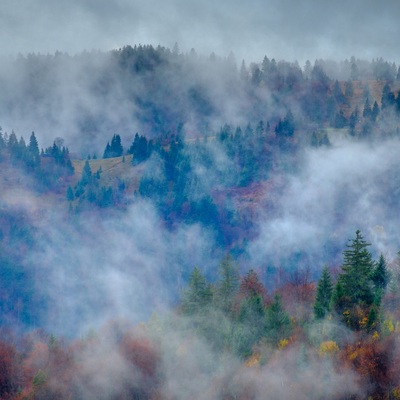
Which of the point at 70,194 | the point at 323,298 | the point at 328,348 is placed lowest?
the point at 328,348

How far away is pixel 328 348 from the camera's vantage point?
5334 cm

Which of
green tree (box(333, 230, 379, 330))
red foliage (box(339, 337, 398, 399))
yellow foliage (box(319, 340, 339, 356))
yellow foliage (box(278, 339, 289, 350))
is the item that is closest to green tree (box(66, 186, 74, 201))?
yellow foliage (box(278, 339, 289, 350))

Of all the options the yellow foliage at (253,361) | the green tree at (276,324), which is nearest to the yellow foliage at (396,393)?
the green tree at (276,324)

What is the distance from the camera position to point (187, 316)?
67.6 metres

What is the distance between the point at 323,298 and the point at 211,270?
8556cm

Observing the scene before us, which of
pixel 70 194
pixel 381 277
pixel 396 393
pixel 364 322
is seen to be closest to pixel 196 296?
pixel 364 322

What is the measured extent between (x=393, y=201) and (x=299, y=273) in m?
37.9

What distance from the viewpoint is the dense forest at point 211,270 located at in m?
56.0

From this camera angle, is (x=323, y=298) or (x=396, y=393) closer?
(x=396, y=393)

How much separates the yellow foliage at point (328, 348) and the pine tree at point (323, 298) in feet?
13.5

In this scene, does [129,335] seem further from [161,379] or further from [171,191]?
[171,191]

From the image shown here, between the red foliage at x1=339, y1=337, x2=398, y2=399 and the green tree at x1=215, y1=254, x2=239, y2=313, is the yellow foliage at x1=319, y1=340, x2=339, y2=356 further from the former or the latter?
the green tree at x1=215, y1=254, x2=239, y2=313

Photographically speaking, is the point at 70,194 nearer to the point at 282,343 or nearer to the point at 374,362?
the point at 282,343

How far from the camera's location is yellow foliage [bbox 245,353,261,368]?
57.0 m
